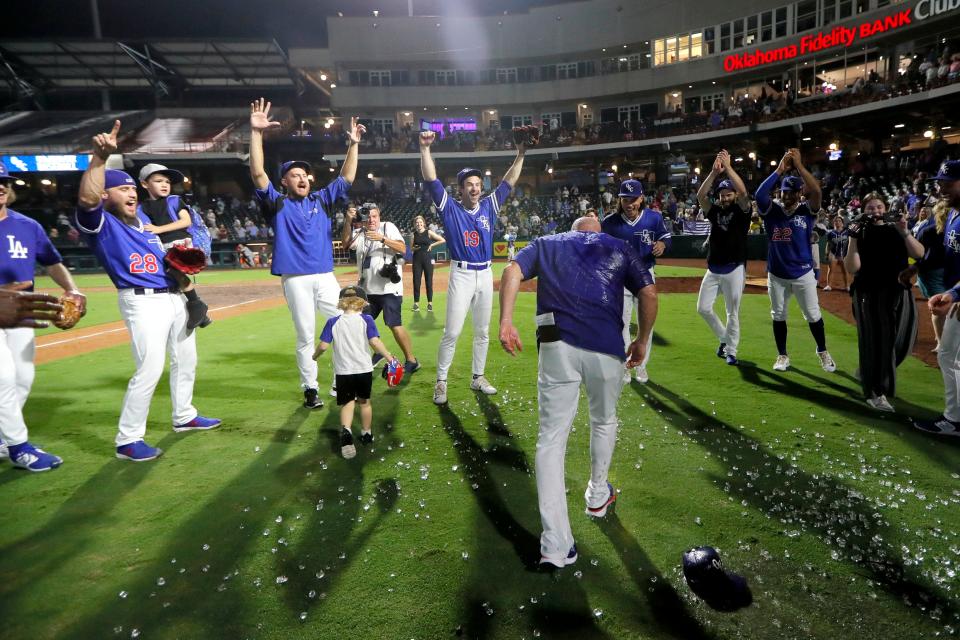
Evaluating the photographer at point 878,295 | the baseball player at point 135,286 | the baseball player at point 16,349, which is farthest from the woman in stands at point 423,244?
the photographer at point 878,295

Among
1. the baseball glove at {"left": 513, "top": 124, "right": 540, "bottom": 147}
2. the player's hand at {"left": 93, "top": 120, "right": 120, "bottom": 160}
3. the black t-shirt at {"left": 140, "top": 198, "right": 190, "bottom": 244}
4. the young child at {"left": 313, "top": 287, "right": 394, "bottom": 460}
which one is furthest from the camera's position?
the black t-shirt at {"left": 140, "top": 198, "right": 190, "bottom": 244}

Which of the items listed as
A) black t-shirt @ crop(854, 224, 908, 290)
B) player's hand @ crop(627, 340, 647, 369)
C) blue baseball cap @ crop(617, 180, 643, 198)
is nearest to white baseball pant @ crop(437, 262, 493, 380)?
blue baseball cap @ crop(617, 180, 643, 198)

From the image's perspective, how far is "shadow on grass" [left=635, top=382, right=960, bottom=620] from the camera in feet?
8.90

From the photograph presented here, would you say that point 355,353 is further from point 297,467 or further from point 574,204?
point 574,204

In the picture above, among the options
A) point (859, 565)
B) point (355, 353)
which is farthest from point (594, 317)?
point (355, 353)

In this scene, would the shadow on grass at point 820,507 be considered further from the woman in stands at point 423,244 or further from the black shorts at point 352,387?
the woman in stands at point 423,244

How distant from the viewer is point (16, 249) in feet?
14.0

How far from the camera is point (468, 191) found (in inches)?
227

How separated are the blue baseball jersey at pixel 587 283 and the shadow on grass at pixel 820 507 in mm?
1599

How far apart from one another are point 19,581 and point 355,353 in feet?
8.40

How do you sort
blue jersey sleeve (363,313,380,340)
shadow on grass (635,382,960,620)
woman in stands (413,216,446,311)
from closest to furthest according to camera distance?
1. shadow on grass (635,382,960,620)
2. blue jersey sleeve (363,313,380,340)
3. woman in stands (413,216,446,311)

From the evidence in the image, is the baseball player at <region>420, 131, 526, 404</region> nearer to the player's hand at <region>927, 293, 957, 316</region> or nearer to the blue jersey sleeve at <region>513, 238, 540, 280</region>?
the blue jersey sleeve at <region>513, 238, 540, 280</region>

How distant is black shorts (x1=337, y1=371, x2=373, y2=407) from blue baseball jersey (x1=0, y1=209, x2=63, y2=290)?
264cm

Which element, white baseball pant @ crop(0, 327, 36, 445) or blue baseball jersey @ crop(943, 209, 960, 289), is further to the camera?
blue baseball jersey @ crop(943, 209, 960, 289)
